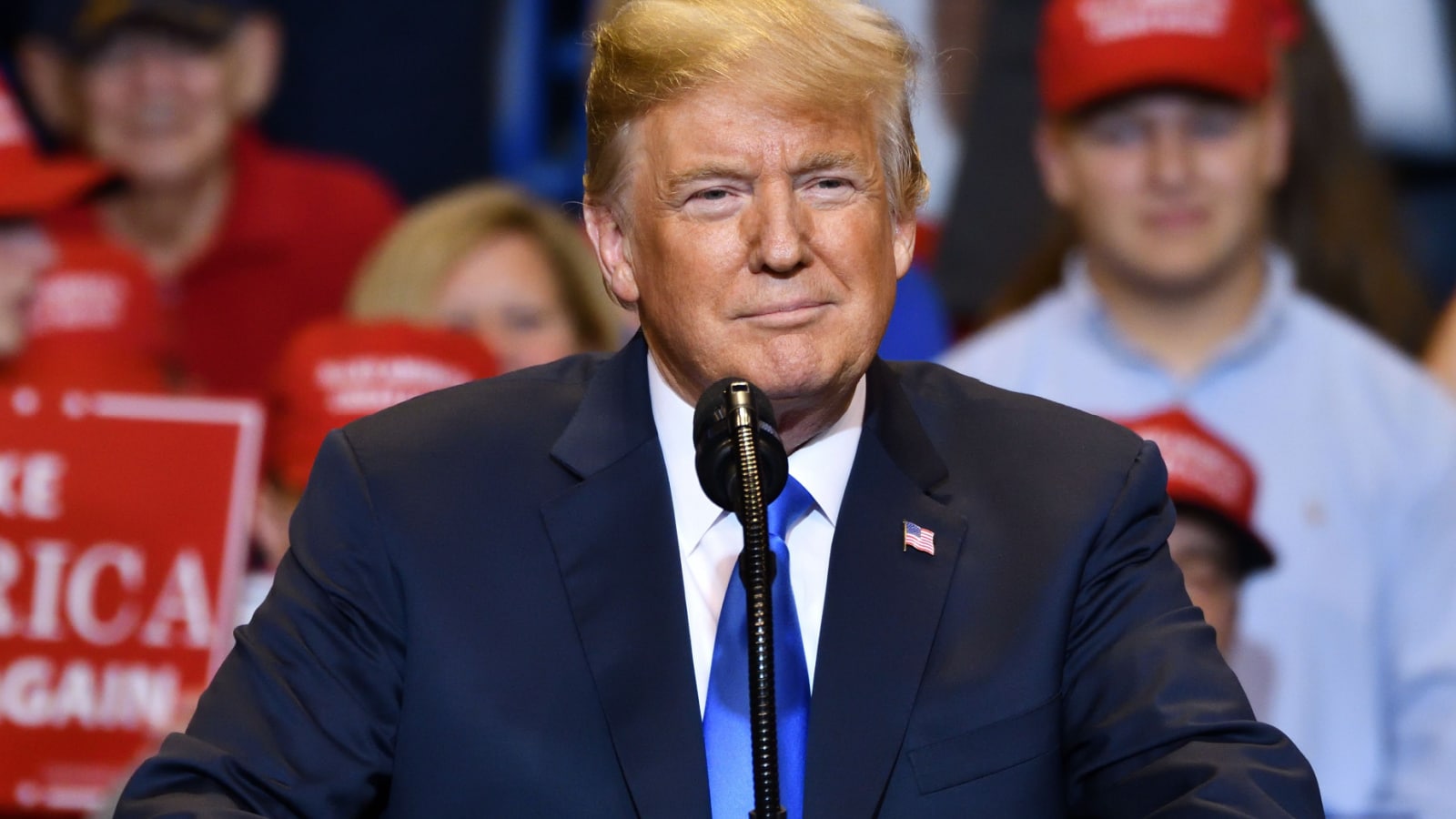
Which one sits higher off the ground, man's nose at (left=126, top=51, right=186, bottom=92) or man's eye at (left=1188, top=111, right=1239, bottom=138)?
man's eye at (left=1188, top=111, right=1239, bottom=138)

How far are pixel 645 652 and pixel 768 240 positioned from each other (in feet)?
1.15

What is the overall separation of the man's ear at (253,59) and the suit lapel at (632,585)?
9.23 feet

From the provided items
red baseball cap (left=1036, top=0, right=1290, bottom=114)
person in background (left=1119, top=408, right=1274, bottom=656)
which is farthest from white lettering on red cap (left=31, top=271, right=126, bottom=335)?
person in background (left=1119, top=408, right=1274, bottom=656)

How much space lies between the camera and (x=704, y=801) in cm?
153

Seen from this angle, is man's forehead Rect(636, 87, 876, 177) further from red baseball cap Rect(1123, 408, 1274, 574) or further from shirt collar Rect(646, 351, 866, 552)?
red baseball cap Rect(1123, 408, 1274, 574)

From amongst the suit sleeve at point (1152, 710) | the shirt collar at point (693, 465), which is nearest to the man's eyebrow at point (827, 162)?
the shirt collar at point (693, 465)

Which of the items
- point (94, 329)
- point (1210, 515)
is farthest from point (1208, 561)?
point (94, 329)

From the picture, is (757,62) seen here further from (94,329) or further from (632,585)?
(94,329)

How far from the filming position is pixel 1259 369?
11.6 feet

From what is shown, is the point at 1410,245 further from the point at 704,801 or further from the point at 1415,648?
the point at 704,801

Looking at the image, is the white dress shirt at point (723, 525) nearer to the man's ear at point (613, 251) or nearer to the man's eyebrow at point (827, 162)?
the man's ear at point (613, 251)

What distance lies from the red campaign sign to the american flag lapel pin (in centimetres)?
184

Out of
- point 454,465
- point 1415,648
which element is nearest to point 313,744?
point 454,465

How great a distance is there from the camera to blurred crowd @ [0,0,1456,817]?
131 inches
